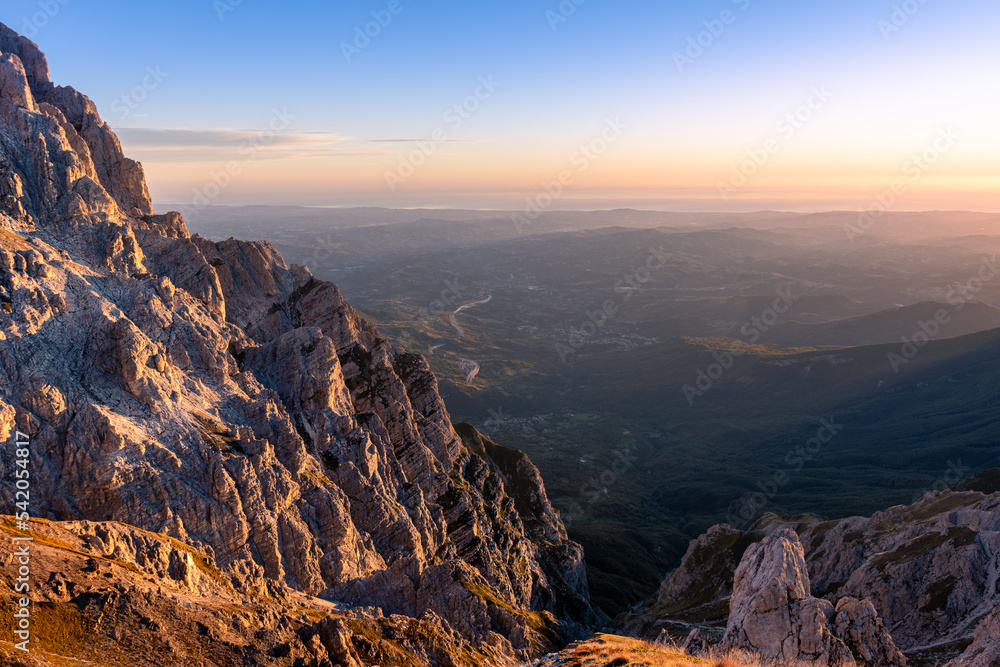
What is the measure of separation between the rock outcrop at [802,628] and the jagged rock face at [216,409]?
117ft

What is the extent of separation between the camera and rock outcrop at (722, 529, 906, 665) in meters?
51.1

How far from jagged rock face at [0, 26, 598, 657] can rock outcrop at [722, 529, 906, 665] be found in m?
35.5

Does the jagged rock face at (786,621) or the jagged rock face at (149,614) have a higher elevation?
the jagged rock face at (149,614)

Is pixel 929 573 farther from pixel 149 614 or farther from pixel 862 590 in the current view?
pixel 149 614

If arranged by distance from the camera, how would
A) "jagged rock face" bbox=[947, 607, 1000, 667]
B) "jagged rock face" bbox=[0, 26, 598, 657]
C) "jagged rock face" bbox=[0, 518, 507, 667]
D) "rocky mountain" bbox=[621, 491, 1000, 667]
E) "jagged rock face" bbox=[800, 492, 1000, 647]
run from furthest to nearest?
1. "jagged rock face" bbox=[800, 492, 1000, 647]
2. "rocky mountain" bbox=[621, 491, 1000, 667]
3. "jagged rock face" bbox=[0, 26, 598, 657]
4. "jagged rock face" bbox=[947, 607, 1000, 667]
5. "jagged rock face" bbox=[0, 518, 507, 667]

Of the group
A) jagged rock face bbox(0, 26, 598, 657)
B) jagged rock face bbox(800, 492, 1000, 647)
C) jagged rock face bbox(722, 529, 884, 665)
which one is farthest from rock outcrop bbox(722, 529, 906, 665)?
jagged rock face bbox(0, 26, 598, 657)

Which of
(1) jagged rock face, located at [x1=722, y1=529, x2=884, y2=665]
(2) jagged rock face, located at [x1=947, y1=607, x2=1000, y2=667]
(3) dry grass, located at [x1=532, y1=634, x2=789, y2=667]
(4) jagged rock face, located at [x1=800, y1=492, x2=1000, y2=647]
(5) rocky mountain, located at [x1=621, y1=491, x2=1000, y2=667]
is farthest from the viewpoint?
(4) jagged rock face, located at [x1=800, y1=492, x2=1000, y2=647]

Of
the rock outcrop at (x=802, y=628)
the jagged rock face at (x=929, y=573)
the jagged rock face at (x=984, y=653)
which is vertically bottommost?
the jagged rock face at (x=929, y=573)

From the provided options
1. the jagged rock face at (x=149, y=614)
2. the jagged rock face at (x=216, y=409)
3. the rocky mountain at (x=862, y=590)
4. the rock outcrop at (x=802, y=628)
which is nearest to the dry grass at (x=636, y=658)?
the rock outcrop at (x=802, y=628)

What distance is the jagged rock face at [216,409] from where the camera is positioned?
52.5 meters

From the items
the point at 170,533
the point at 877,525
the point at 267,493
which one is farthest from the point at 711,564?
the point at 170,533

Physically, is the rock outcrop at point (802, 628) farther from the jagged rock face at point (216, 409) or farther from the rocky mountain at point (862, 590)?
the jagged rock face at point (216, 409)

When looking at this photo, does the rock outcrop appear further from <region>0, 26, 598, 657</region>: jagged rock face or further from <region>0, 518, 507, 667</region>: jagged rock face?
<region>0, 26, 598, 657</region>: jagged rock face

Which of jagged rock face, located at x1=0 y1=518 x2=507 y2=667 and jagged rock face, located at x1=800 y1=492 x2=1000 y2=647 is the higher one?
jagged rock face, located at x1=0 y1=518 x2=507 y2=667
